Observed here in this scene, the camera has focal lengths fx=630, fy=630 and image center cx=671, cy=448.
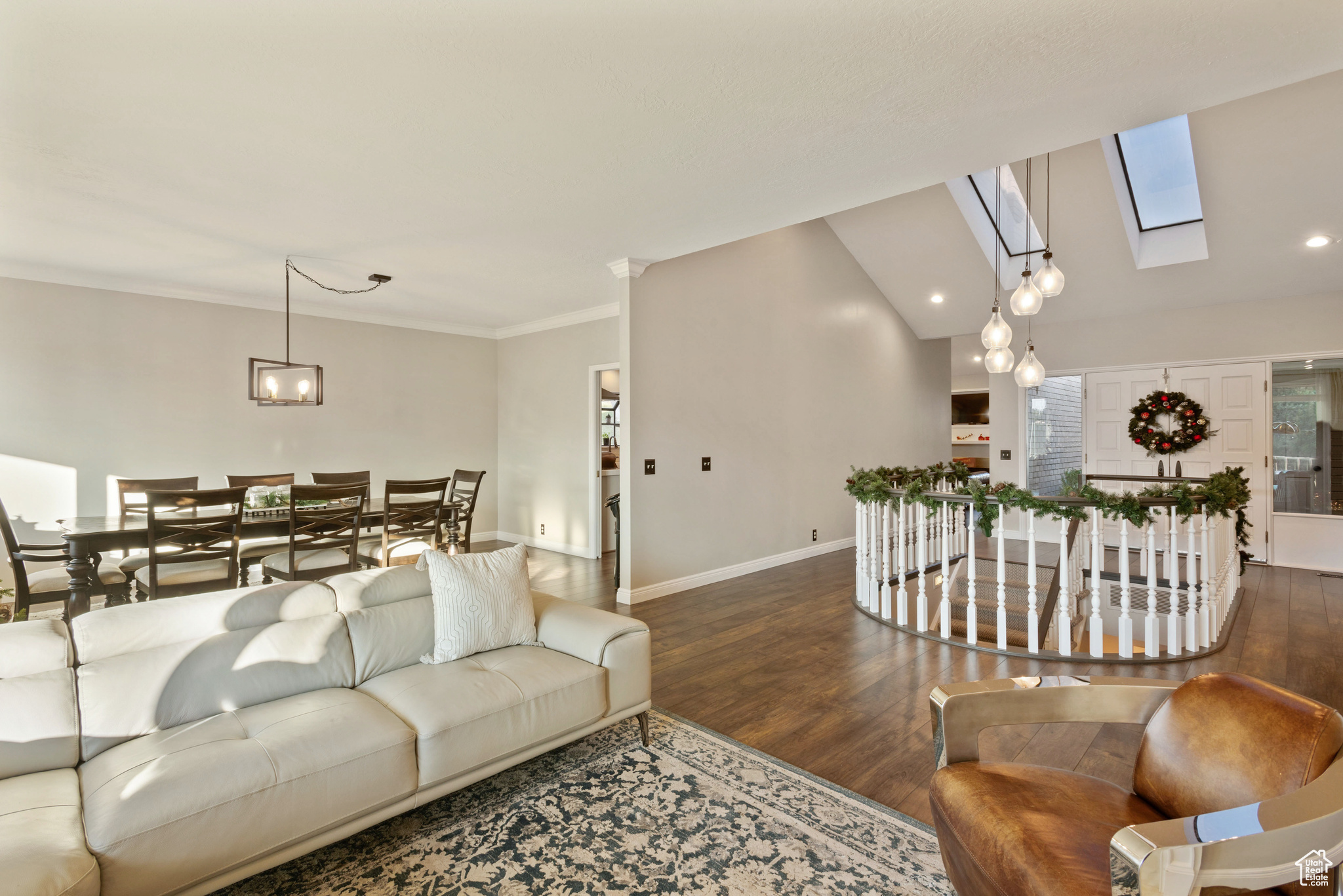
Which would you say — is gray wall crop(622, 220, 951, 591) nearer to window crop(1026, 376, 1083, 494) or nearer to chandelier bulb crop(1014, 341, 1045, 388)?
window crop(1026, 376, 1083, 494)

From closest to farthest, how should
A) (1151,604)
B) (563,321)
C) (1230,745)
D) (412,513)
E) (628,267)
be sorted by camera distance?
(1230,745) → (1151,604) → (412,513) → (628,267) → (563,321)

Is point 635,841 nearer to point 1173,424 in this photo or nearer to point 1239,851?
point 1239,851

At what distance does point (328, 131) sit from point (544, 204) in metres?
1.18

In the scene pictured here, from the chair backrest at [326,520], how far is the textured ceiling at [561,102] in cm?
167

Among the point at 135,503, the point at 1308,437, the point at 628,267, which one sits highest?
the point at 628,267

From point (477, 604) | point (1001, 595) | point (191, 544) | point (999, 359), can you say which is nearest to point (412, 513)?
point (191, 544)

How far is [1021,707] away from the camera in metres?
1.63

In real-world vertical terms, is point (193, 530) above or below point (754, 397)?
below

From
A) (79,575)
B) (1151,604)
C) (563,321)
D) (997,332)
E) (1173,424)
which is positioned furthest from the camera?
(563,321)

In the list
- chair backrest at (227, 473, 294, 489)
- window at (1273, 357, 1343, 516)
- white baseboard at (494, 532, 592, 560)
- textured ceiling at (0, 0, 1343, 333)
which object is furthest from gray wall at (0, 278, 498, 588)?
window at (1273, 357, 1343, 516)

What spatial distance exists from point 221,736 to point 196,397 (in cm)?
496

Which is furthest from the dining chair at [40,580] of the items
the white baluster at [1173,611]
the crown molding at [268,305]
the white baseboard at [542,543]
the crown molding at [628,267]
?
the white baluster at [1173,611]

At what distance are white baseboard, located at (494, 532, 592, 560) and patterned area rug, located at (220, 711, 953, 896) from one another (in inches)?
171

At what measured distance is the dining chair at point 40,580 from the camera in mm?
3285
